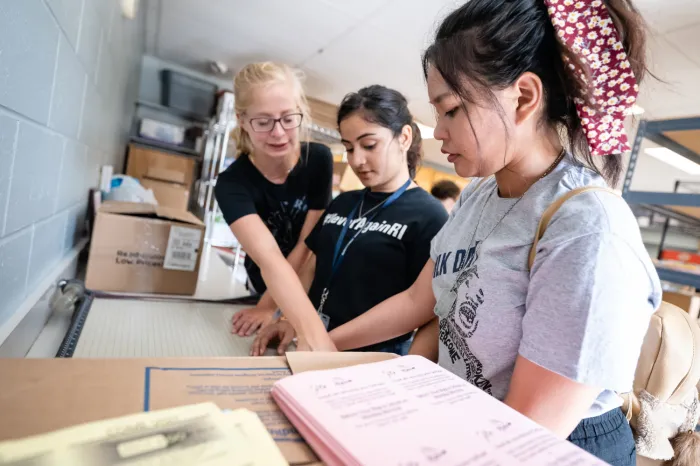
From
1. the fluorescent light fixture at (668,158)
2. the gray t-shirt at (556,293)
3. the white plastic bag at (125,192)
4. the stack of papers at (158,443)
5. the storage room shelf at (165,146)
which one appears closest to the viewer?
the stack of papers at (158,443)

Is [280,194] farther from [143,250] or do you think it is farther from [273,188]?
[143,250]

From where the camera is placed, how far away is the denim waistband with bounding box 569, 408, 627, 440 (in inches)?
21.8

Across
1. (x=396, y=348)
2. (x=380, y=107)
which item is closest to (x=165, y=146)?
(x=380, y=107)

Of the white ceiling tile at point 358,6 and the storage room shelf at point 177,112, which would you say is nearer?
the white ceiling tile at point 358,6

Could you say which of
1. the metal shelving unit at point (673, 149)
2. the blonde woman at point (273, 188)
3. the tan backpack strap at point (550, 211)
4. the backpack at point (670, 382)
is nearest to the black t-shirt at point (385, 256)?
the blonde woman at point (273, 188)

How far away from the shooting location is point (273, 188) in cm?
135

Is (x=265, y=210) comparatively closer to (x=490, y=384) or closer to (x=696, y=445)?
(x=490, y=384)

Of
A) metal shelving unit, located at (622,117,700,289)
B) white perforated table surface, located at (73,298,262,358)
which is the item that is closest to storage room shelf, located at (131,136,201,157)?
white perforated table surface, located at (73,298,262,358)

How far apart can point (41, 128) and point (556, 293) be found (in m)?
0.94

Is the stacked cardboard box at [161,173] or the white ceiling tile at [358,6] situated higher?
the white ceiling tile at [358,6]

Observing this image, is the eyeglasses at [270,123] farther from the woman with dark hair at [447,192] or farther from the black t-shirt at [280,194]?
the woman with dark hair at [447,192]

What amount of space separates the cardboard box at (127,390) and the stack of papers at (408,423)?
22mm

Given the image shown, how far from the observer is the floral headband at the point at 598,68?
0.56 m

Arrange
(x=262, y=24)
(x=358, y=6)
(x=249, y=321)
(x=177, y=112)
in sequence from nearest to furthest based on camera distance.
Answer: (x=249, y=321) < (x=358, y=6) < (x=262, y=24) < (x=177, y=112)
